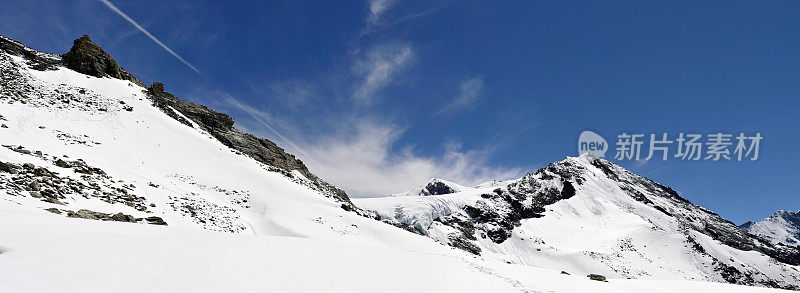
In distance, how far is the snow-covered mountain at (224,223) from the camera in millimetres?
4070

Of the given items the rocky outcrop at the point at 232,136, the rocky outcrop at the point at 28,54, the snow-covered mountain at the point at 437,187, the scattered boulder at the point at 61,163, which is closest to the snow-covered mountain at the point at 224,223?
the scattered boulder at the point at 61,163

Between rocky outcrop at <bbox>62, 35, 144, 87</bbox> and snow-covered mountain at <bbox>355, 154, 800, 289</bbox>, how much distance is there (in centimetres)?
4358

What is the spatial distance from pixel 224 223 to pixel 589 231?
7868 cm

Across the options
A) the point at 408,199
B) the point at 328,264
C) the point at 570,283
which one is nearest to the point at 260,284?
the point at 328,264

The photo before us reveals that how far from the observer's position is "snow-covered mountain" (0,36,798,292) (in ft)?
13.4

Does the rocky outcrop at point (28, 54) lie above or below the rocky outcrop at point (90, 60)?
below

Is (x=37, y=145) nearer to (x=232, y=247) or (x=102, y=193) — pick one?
(x=102, y=193)

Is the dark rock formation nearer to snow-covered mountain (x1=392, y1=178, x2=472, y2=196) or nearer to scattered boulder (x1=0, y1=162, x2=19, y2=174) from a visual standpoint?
snow-covered mountain (x1=392, y1=178, x2=472, y2=196)

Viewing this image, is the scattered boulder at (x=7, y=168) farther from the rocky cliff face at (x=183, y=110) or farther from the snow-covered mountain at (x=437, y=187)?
the snow-covered mountain at (x=437, y=187)

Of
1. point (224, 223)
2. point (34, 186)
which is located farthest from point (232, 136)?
point (34, 186)

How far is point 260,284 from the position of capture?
3.73 meters

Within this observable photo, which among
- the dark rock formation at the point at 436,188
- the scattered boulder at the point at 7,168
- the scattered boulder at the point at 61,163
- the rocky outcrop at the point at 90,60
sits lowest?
the scattered boulder at the point at 7,168

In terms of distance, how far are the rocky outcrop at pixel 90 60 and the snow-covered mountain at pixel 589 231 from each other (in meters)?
43.6

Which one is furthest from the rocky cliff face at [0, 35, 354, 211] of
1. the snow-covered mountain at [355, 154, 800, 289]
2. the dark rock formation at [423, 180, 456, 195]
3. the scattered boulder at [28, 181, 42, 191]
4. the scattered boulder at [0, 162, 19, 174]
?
the dark rock formation at [423, 180, 456, 195]
